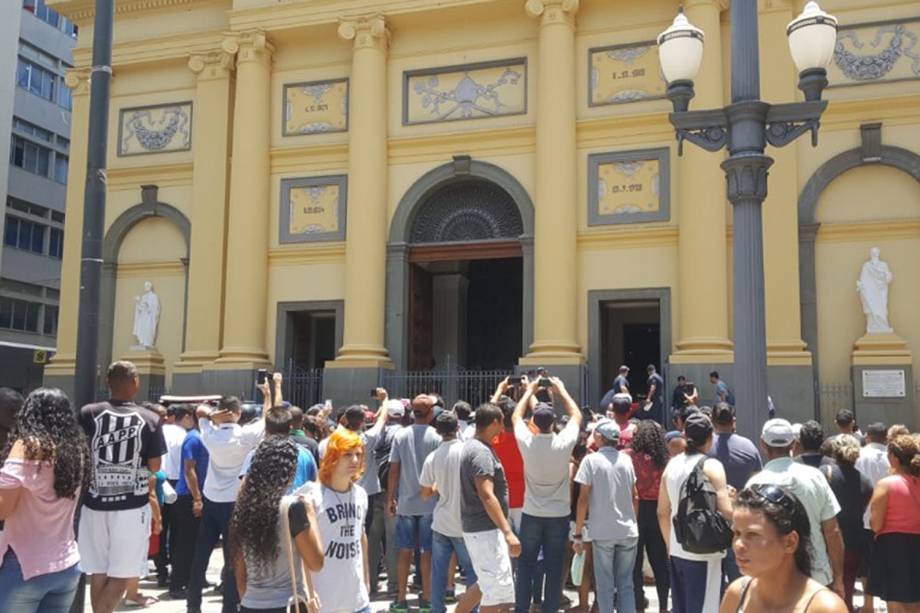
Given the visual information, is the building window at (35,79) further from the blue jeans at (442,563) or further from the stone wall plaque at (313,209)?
the blue jeans at (442,563)

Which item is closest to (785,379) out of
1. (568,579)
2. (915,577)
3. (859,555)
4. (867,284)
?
(867,284)

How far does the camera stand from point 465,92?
66.4 feet

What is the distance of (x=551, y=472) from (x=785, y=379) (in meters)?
11.4

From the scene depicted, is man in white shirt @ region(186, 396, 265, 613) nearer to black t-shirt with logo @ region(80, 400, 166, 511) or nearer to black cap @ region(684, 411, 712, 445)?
black t-shirt with logo @ region(80, 400, 166, 511)

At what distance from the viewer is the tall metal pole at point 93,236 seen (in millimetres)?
6441

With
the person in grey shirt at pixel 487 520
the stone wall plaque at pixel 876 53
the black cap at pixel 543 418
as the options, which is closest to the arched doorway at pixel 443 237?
the stone wall plaque at pixel 876 53

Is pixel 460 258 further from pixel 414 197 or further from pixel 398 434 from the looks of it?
pixel 398 434

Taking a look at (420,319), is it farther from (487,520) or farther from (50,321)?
(50,321)

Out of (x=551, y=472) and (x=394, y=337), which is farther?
(x=394, y=337)

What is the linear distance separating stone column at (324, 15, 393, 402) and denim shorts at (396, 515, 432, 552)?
11020mm

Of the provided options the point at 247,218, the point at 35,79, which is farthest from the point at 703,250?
the point at 35,79

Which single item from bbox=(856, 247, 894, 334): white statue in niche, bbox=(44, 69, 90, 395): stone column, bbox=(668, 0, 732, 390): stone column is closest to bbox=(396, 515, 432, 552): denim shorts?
bbox=(668, 0, 732, 390): stone column

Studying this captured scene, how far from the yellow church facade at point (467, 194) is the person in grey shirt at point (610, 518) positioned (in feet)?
34.3

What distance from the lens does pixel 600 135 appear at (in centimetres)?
1922
